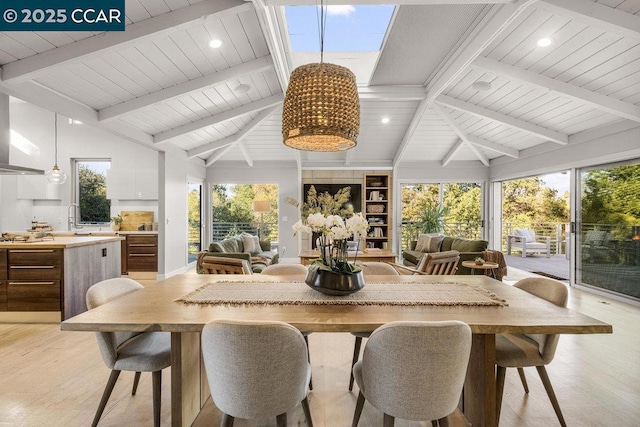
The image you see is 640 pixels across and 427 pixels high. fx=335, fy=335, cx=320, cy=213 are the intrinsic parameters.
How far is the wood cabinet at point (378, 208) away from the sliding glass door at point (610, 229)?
3794mm

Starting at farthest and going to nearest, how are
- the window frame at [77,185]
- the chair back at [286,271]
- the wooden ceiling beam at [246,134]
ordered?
the window frame at [77,185], the wooden ceiling beam at [246,134], the chair back at [286,271]

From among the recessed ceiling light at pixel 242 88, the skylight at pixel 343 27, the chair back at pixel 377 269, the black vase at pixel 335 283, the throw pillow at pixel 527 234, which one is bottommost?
the throw pillow at pixel 527 234

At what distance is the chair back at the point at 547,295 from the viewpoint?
183 cm

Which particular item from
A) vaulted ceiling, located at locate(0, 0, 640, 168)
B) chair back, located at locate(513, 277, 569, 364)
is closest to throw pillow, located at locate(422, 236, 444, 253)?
vaulted ceiling, located at locate(0, 0, 640, 168)

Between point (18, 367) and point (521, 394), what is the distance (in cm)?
386

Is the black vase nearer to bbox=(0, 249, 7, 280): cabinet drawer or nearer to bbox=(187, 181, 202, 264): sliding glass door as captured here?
bbox=(0, 249, 7, 280): cabinet drawer

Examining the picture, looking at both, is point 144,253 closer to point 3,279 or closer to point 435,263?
point 3,279

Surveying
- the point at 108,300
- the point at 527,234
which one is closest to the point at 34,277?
the point at 108,300

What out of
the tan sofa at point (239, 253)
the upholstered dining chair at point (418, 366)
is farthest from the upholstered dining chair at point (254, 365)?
the tan sofa at point (239, 253)

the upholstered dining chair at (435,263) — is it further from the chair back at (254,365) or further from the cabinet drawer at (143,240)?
the cabinet drawer at (143,240)

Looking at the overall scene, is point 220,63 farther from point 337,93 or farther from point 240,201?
point 240,201

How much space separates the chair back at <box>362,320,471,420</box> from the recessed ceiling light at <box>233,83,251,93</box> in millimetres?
4229

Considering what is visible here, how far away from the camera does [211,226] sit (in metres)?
8.30

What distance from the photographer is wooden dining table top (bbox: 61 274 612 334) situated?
1.47 meters
